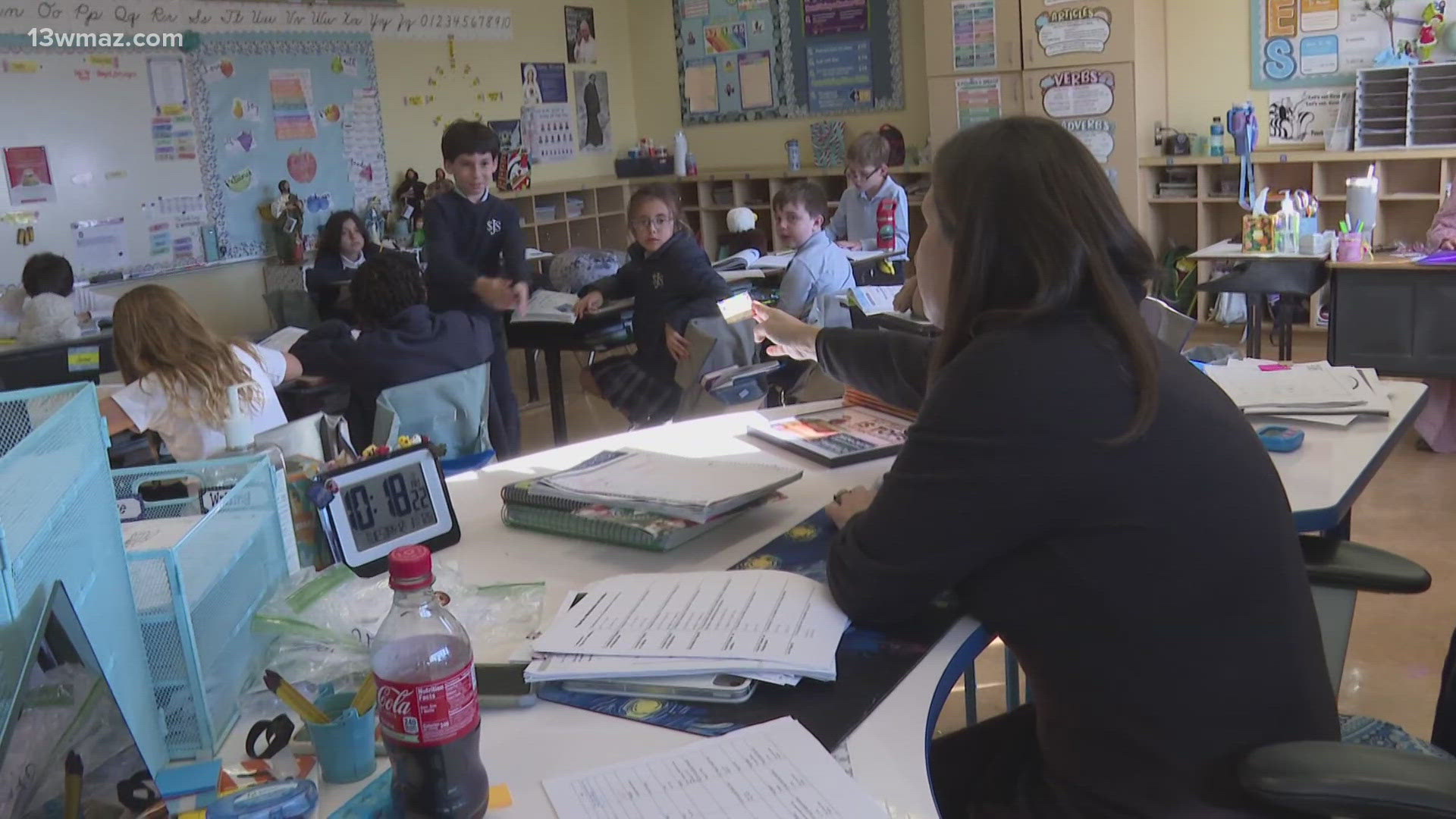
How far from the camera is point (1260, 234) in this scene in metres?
4.91

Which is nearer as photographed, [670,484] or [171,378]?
[670,484]

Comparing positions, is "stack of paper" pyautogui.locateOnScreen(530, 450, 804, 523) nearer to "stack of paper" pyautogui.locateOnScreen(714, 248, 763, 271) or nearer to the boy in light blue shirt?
the boy in light blue shirt

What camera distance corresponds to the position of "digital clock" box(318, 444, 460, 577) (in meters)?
1.69

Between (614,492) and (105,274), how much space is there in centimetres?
522

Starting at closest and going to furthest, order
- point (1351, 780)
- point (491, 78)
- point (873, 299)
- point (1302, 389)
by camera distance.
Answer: point (1351, 780) < point (1302, 389) < point (873, 299) < point (491, 78)

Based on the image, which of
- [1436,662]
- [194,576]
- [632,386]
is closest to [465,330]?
[632,386]

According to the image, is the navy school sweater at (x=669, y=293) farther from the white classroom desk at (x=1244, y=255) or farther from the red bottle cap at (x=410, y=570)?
the red bottle cap at (x=410, y=570)

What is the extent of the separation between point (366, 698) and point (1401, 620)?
2.79 m

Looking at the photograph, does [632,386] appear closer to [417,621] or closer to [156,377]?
[156,377]

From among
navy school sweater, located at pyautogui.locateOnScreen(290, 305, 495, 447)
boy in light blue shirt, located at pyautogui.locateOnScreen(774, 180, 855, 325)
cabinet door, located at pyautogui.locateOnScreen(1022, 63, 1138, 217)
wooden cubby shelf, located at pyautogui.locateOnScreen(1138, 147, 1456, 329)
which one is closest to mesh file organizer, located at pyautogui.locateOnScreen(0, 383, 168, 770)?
navy school sweater, located at pyautogui.locateOnScreen(290, 305, 495, 447)

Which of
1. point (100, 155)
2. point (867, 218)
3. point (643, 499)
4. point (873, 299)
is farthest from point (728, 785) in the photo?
point (100, 155)

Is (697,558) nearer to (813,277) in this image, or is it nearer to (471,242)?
(813,277)

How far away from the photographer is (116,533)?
1.17 metres

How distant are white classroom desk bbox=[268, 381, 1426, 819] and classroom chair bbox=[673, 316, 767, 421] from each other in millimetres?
1282
